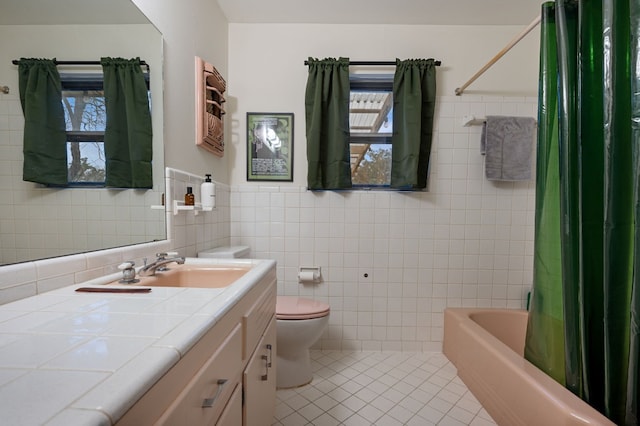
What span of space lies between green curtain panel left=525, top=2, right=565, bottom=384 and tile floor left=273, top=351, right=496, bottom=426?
0.62 metres

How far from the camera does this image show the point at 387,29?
200 cm

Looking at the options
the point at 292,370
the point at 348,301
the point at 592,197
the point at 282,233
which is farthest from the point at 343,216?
the point at 592,197

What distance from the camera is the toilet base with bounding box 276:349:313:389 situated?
160 cm

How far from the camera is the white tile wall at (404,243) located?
2.04m

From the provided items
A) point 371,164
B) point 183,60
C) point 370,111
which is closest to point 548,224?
point 371,164

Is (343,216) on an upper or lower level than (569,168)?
lower

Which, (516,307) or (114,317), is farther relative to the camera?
(516,307)

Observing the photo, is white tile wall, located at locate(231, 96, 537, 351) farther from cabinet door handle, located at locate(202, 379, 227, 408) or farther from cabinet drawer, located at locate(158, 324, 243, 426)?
cabinet door handle, located at locate(202, 379, 227, 408)

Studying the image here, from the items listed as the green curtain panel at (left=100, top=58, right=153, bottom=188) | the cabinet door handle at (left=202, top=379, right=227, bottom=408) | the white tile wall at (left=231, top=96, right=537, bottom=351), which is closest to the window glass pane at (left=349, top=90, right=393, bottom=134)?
the white tile wall at (left=231, top=96, right=537, bottom=351)

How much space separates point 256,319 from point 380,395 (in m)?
1.10

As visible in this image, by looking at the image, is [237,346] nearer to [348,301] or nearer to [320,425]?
[320,425]

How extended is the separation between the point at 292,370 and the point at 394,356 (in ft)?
2.72

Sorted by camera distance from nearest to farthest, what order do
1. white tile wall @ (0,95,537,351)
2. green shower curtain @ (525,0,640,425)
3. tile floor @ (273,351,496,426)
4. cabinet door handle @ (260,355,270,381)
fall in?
green shower curtain @ (525,0,640,425), cabinet door handle @ (260,355,270,381), tile floor @ (273,351,496,426), white tile wall @ (0,95,537,351)

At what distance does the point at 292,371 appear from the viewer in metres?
1.61
